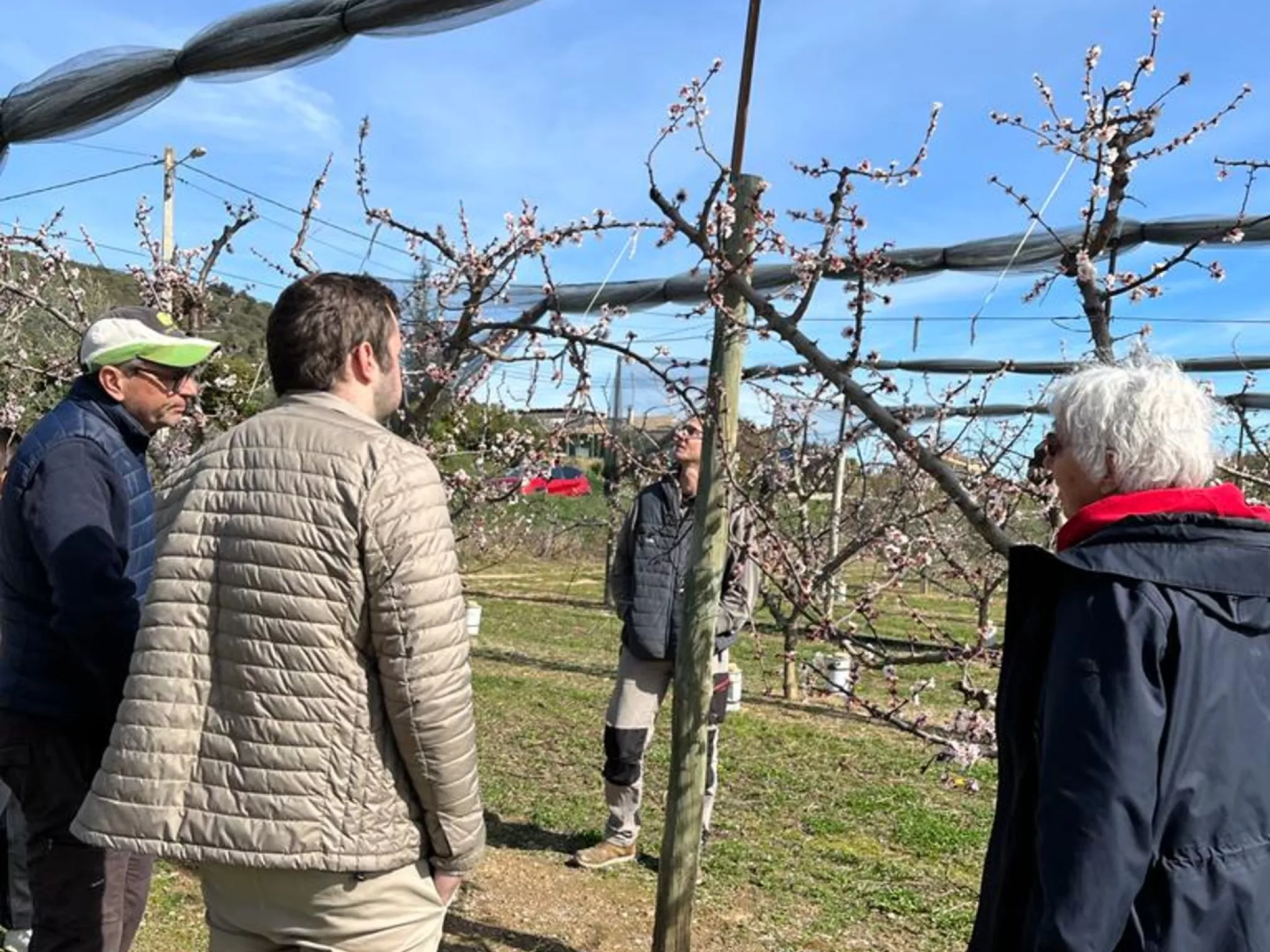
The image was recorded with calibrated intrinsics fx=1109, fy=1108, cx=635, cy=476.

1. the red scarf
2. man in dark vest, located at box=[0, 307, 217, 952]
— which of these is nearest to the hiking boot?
man in dark vest, located at box=[0, 307, 217, 952]

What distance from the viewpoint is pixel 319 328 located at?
5.96 ft

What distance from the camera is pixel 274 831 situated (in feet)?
5.37

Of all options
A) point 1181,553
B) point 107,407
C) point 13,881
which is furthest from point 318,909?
point 13,881

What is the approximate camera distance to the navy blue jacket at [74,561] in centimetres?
214

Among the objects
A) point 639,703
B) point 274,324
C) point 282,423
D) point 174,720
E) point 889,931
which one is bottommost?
point 889,931

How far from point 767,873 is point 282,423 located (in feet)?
10.7

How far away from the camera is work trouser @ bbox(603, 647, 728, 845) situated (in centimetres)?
424

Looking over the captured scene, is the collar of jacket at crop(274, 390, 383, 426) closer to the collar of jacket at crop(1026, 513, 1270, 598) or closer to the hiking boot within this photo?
the collar of jacket at crop(1026, 513, 1270, 598)

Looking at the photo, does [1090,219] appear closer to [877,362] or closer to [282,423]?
[877,362]

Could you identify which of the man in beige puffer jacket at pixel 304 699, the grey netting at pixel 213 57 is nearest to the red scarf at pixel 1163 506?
the man in beige puffer jacket at pixel 304 699

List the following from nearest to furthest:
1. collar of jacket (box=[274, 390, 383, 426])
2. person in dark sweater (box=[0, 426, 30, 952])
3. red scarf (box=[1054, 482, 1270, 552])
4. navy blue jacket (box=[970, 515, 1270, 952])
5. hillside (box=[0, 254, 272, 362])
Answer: navy blue jacket (box=[970, 515, 1270, 952]) → red scarf (box=[1054, 482, 1270, 552]) → collar of jacket (box=[274, 390, 383, 426]) → person in dark sweater (box=[0, 426, 30, 952]) → hillside (box=[0, 254, 272, 362])

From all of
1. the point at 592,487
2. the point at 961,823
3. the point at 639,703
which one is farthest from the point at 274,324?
the point at 592,487

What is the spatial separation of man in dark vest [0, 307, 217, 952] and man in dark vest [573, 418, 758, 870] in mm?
2151

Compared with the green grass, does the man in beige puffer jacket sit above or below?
above
